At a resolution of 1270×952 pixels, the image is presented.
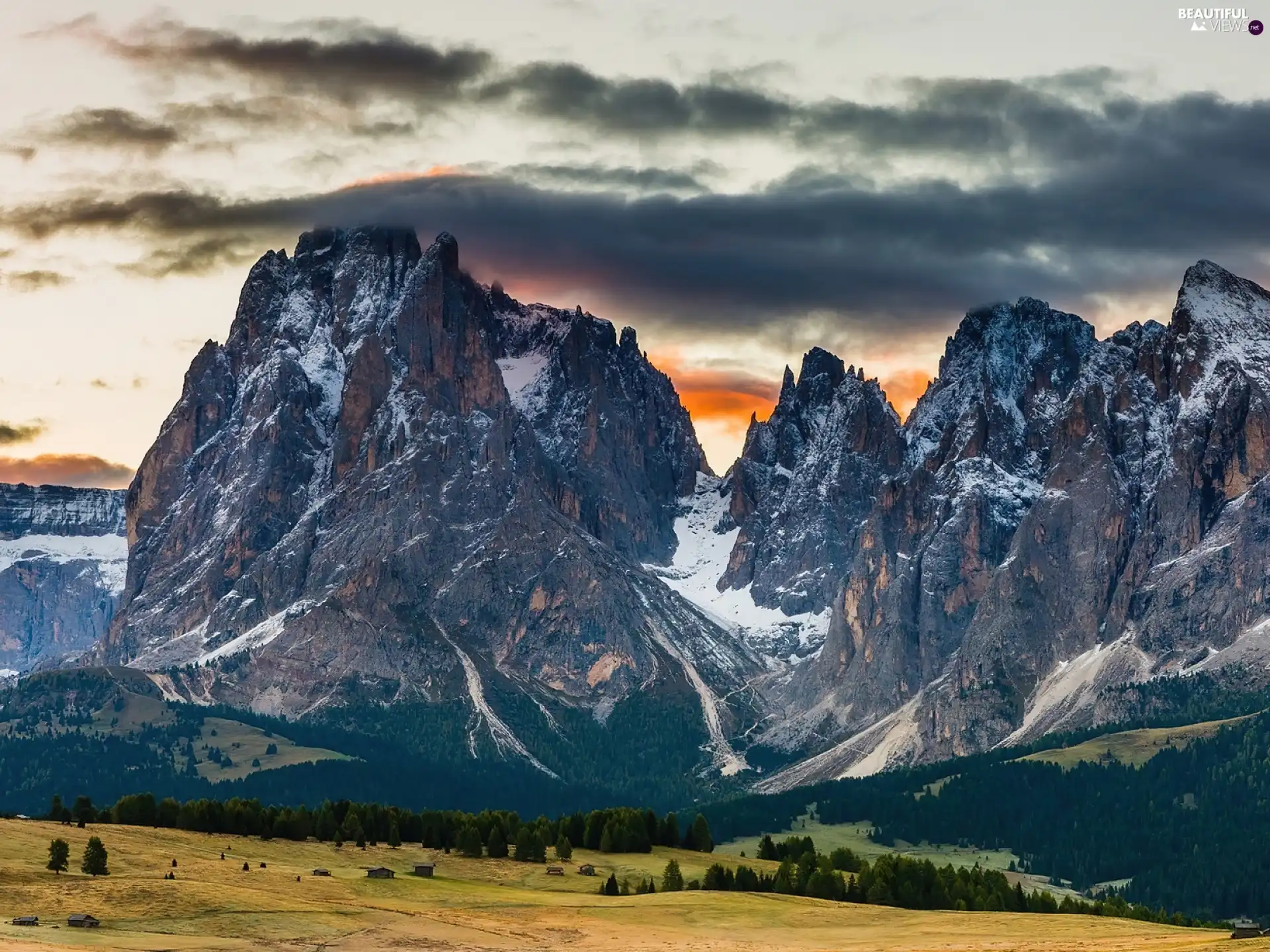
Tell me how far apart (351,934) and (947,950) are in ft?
156

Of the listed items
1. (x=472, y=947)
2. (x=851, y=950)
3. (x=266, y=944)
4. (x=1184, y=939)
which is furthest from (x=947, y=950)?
(x=266, y=944)

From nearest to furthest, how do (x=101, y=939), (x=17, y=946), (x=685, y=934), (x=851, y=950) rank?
1. (x=17, y=946)
2. (x=101, y=939)
3. (x=851, y=950)
4. (x=685, y=934)

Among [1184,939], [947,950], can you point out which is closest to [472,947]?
[947,950]

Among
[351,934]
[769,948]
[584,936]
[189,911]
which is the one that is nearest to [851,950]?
[769,948]

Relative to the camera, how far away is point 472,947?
181875 millimetres

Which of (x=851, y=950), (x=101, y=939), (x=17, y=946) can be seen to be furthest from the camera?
(x=851, y=950)

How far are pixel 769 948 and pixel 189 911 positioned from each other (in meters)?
47.5

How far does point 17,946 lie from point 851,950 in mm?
64629

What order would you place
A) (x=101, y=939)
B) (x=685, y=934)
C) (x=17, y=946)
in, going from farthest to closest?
(x=685, y=934) < (x=101, y=939) < (x=17, y=946)

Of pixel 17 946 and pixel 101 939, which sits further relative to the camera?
pixel 101 939

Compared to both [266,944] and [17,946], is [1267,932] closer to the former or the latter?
[266,944]

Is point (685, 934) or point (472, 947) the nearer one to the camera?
point (472, 947)

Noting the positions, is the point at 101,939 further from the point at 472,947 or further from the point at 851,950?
the point at 851,950

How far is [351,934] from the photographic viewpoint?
186875 millimetres
